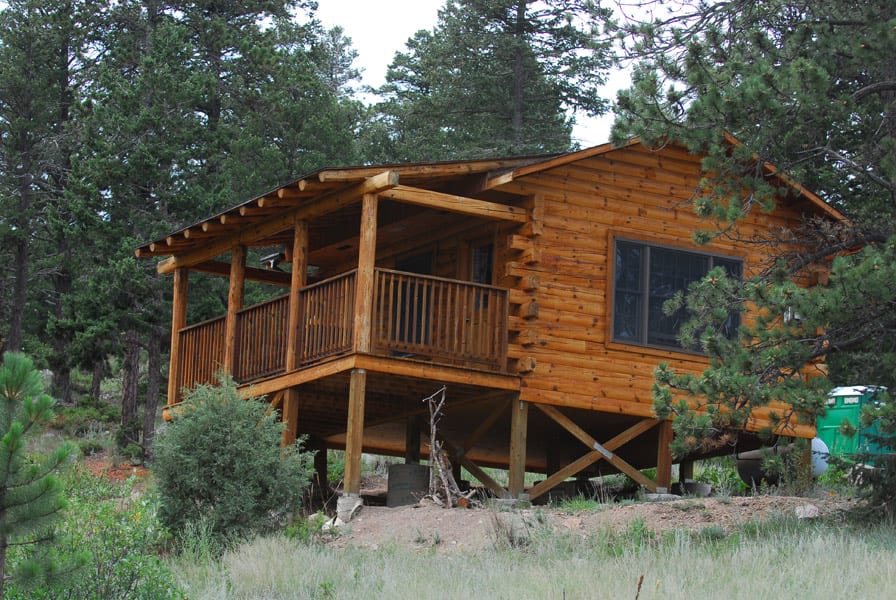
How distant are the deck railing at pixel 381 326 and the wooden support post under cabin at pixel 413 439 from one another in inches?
46.5

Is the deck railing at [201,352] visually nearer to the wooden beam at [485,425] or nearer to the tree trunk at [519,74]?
the wooden beam at [485,425]

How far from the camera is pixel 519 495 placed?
58.9 feet

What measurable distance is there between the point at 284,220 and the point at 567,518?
6222 mm

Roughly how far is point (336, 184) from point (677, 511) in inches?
232

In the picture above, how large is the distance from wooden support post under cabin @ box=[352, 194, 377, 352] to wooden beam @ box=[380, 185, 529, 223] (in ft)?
0.97

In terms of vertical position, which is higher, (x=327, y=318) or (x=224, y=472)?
(x=327, y=318)

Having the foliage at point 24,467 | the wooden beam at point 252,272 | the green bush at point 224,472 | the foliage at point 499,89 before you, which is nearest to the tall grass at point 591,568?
the green bush at point 224,472

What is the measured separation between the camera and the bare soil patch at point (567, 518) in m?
14.8

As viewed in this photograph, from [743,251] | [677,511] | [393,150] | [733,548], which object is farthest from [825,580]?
[393,150]

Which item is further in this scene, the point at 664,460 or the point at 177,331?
the point at 177,331

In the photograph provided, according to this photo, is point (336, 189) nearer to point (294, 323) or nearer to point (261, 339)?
point (294, 323)

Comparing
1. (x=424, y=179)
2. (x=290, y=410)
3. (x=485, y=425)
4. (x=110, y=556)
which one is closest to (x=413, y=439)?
(x=485, y=425)

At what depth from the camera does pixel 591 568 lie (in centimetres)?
1178

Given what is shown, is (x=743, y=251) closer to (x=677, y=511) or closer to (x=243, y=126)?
(x=677, y=511)
